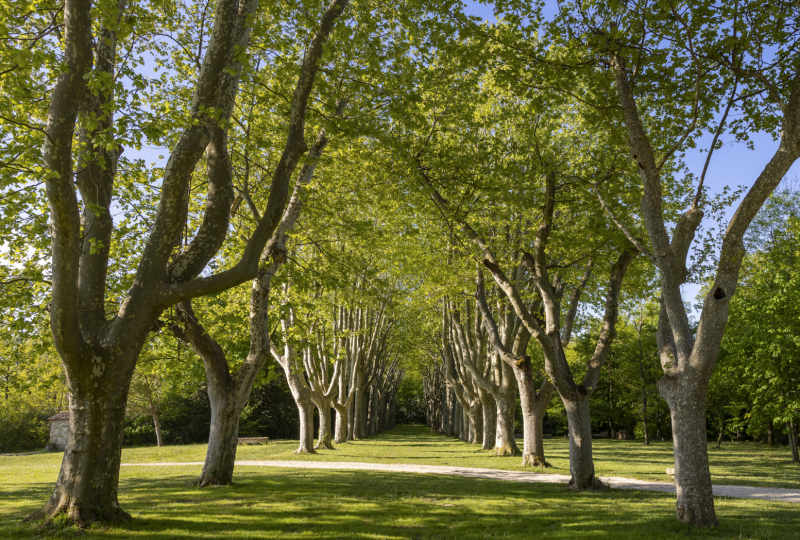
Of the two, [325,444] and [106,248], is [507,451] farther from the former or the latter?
[106,248]

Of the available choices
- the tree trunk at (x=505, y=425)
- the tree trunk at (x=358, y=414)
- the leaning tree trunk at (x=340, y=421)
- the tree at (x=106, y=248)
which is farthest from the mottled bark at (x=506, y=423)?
the tree at (x=106, y=248)

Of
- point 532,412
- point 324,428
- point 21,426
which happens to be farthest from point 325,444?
point 21,426

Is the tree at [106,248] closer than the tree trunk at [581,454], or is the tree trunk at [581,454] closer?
the tree at [106,248]

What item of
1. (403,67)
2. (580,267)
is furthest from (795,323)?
(403,67)

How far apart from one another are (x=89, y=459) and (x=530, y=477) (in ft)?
38.8

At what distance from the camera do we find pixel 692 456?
25.5 feet

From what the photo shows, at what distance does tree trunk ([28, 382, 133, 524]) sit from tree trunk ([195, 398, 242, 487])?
13.3ft

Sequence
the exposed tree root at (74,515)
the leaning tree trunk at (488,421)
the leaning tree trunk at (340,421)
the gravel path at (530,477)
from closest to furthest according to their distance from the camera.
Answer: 1. the exposed tree root at (74,515)
2. the gravel path at (530,477)
3. the leaning tree trunk at (488,421)
4. the leaning tree trunk at (340,421)

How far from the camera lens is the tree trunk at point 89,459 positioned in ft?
22.9

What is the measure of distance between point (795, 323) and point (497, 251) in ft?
53.3

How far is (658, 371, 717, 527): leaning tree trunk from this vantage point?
302 inches

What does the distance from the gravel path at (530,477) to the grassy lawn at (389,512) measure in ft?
4.09

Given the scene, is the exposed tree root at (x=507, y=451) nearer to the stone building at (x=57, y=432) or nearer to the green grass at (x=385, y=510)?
the green grass at (x=385, y=510)

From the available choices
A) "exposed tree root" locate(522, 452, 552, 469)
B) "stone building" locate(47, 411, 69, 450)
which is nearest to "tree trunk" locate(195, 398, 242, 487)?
"exposed tree root" locate(522, 452, 552, 469)
